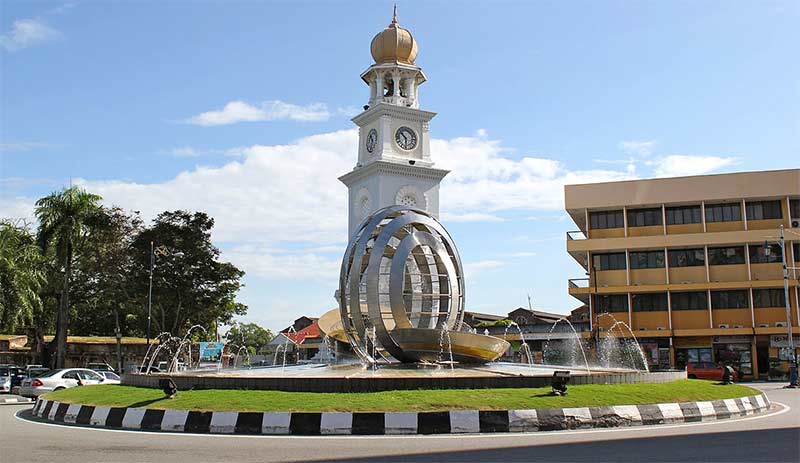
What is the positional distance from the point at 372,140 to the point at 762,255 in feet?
114

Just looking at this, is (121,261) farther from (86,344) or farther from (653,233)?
(653,233)

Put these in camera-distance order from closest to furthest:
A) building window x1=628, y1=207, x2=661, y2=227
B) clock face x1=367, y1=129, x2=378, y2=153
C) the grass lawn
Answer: the grass lawn < building window x1=628, y1=207, x2=661, y2=227 < clock face x1=367, y1=129, x2=378, y2=153

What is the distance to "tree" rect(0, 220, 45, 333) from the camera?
45188 millimetres

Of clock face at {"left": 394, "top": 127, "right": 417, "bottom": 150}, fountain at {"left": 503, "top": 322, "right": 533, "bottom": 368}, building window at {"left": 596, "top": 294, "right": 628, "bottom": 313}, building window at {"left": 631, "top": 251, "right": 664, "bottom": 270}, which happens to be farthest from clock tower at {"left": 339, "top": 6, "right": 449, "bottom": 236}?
building window at {"left": 631, "top": 251, "right": 664, "bottom": 270}

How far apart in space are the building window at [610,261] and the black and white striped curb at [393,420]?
38231mm

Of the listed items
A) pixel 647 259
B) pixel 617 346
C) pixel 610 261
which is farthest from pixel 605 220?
pixel 617 346

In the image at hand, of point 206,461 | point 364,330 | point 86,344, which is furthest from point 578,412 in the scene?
point 86,344

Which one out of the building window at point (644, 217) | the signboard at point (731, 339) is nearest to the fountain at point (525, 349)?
the building window at point (644, 217)

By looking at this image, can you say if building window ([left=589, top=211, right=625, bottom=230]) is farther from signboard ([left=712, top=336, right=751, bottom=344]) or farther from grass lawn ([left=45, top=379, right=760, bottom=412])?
grass lawn ([left=45, top=379, right=760, bottom=412])

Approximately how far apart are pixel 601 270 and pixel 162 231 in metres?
29.2

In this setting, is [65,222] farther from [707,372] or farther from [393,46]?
[707,372]

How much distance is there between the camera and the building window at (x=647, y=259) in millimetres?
51281

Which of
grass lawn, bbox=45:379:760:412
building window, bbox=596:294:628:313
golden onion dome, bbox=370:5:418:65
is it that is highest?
golden onion dome, bbox=370:5:418:65

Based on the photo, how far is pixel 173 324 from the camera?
53125 millimetres
